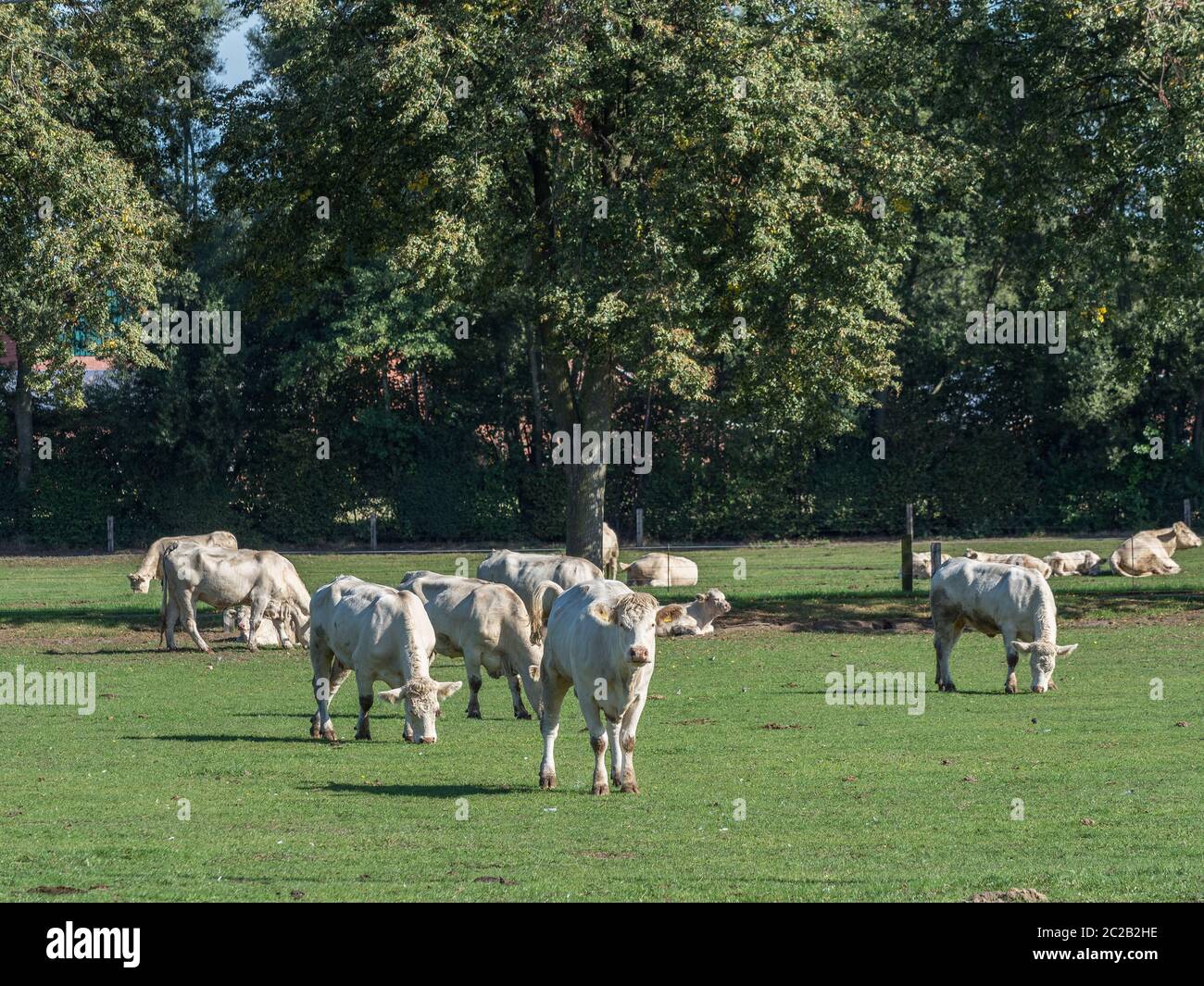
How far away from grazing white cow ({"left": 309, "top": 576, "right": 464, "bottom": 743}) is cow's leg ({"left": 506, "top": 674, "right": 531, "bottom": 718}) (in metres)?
2.75

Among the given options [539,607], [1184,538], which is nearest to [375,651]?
[539,607]

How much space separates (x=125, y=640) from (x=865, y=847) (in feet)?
A: 73.3

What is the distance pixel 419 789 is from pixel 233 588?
639 inches

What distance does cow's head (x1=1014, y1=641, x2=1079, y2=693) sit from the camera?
22.4 m

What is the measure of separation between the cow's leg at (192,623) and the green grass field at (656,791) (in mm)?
837

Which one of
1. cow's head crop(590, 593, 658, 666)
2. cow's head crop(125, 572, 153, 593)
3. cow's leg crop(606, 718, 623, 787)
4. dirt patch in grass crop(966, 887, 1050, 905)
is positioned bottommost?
dirt patch in grass crop(966, 887, 1050, 905)

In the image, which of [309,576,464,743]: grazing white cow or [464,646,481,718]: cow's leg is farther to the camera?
[464,646,481,718]: cow's leg

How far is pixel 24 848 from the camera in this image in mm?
12039

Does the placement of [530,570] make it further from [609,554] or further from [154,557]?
[609,554]

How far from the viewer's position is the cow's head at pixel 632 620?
13625 millimetres

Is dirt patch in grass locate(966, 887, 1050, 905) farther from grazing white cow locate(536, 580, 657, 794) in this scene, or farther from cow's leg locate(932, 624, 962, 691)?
cow's leg locate(932, 624, 962, 691)

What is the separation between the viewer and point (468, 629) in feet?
68.9

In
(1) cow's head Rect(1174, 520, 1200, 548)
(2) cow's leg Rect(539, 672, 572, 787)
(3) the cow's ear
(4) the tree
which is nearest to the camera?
(3) the cow's ear

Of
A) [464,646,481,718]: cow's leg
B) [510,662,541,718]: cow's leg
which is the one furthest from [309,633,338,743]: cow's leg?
[510,662,541,718]: cow's leg
